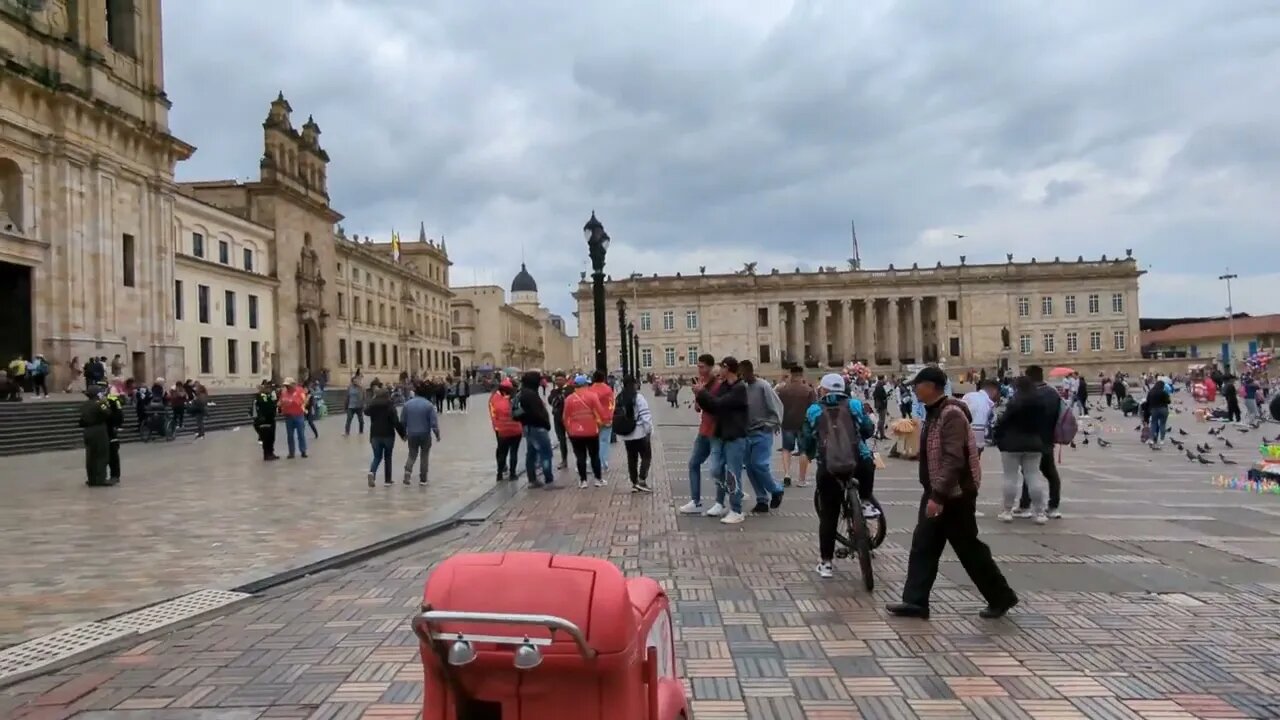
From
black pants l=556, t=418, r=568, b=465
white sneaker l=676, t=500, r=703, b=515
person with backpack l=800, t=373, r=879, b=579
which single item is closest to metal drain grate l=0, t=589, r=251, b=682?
person with backpack l=800, t=373, r=879, b=579

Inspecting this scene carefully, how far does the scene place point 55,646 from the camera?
5.22 m

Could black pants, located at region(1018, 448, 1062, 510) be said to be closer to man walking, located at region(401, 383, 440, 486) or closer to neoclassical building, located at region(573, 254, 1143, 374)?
man walking, located at region(401, 383, 440, 486)

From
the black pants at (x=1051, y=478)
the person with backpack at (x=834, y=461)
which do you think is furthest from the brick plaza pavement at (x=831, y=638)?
the black pants at (x=1051, y=478)

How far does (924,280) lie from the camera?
89.3 metres

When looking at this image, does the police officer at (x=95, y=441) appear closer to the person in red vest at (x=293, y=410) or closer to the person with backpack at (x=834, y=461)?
the person in red vest at (x=293, y=410)

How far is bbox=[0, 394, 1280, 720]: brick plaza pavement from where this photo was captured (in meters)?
4.29

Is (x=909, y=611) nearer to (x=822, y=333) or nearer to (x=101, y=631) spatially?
(x=101, y=631)

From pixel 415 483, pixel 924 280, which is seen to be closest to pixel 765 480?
pixel 415 483

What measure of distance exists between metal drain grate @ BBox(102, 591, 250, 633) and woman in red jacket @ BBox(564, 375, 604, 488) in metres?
6.02

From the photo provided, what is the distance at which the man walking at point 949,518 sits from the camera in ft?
18.1

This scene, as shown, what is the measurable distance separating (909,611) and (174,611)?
5.02 m

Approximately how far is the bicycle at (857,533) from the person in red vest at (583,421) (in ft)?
17.9

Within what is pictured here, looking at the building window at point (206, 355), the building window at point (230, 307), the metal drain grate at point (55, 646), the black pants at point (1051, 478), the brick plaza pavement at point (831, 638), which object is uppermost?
the building window at point (230, 307)

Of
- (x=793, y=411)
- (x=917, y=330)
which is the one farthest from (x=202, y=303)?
(x=917, y=330)
